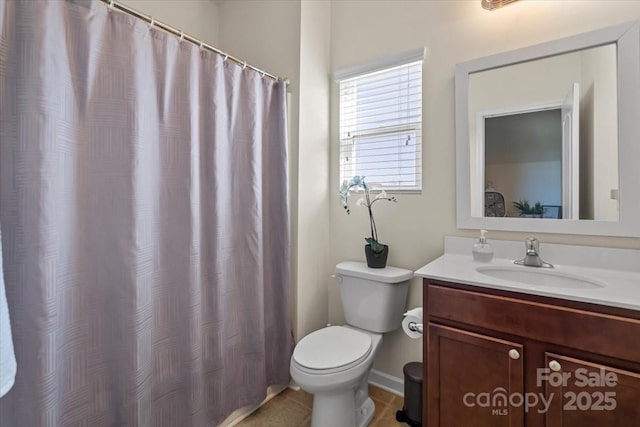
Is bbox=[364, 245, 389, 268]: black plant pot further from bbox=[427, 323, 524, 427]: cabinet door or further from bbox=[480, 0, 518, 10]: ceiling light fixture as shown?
bbox=[480, 0, 518, 10]: ceiling light fixture

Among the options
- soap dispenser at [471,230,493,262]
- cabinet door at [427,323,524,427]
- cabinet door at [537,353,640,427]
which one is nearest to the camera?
cabinet door at [537,353,640,427]

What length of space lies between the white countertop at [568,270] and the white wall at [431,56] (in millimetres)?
48

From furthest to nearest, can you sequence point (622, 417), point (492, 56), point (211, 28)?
1. point (211, 28)
2. point (492, 56)
3. point (622, 417)

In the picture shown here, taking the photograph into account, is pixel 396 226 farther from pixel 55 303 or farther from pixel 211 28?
pixel 211 28

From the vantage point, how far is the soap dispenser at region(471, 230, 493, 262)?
145 cm

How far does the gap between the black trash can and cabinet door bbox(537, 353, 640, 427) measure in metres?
0.62

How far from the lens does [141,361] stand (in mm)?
1164

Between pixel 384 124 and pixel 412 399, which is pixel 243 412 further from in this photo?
pixel 384 124

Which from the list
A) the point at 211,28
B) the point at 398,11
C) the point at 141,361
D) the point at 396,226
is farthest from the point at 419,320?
the point at 211,28

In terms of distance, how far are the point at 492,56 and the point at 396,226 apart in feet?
3.23

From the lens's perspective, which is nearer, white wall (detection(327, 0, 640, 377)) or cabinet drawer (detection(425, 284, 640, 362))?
cabinet drawer (detection(425, 284, 640, 362))

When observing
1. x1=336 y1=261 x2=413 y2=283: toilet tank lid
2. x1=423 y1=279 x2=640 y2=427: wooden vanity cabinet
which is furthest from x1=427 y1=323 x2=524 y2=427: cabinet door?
x1=336 y1=261 x2=413 y2=283: toilet tank lid

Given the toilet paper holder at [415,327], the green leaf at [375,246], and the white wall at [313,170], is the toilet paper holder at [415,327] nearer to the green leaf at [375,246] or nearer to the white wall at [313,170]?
the green leaf at [375,246]

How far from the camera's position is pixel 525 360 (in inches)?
40.9
